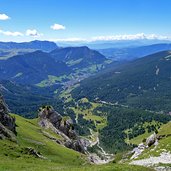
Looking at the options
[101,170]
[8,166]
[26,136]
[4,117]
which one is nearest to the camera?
[101,170]

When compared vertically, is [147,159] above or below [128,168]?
below

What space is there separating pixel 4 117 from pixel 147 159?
2016 inches

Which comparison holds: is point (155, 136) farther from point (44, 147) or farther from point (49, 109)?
point (49, 109)

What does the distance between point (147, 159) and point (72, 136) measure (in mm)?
107403

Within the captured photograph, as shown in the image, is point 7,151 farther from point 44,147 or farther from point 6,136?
point 44,147

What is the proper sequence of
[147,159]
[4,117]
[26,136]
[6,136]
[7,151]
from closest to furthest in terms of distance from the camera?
[147,159]
[7,151]
[6,136]
[4,117]
[26,136]

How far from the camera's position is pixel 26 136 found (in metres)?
103

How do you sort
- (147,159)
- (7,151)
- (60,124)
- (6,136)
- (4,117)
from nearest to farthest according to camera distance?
1. (147,159)
2. (7,151)
3. (6,136)
4. (4,117)
5. (60,124)

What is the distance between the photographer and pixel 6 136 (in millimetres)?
75875

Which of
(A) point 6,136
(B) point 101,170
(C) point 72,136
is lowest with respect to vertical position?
(C) point 72,136

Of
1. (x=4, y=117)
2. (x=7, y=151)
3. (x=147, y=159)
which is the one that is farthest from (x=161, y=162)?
(x=4, y=117)

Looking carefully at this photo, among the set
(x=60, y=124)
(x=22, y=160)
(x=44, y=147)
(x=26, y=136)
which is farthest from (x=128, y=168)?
(x=60, y=124)

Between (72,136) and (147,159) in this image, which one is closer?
(147,159)

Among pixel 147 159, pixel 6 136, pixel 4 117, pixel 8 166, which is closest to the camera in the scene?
pixel 8 166
